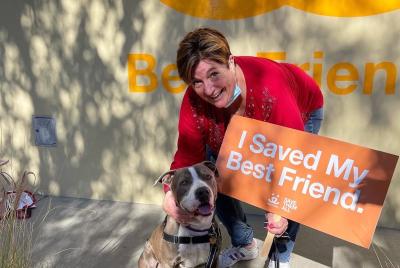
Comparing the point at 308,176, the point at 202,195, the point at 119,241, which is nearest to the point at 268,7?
the point at 308,176

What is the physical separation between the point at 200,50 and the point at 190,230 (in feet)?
3.75

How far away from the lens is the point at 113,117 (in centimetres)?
423

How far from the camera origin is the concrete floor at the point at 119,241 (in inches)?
127

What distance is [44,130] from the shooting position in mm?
4473

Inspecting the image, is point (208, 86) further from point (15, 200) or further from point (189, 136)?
point (15, 200)

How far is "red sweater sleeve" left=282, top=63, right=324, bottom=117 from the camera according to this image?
2703 millimetres

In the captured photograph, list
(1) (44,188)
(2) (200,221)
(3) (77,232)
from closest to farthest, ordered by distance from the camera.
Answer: (2) (200,221)
(3) (77,232)
(1) (44,188)

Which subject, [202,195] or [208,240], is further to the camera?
[208,240]

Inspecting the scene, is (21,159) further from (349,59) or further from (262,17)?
(349,59)

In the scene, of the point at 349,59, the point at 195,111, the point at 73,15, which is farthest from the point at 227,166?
the point at 73,15

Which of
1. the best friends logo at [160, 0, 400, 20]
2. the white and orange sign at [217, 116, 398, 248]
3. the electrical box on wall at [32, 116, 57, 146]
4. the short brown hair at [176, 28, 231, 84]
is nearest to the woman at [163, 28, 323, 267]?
the short brown hair at [176, 28, 231, 84]

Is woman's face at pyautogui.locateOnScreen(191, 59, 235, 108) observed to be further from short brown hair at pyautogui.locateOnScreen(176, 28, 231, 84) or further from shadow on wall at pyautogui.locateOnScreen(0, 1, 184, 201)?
shadow on wall at pyautogui.locateOnScreen(0, 1, 184, 201)

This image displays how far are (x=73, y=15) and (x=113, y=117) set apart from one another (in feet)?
3.77

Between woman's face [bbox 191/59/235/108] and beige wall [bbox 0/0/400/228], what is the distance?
1.54 meters
